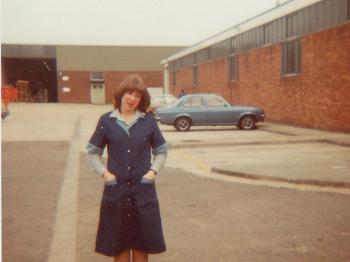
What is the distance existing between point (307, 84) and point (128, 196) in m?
18.9

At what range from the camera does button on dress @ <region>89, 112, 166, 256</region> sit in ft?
13.0

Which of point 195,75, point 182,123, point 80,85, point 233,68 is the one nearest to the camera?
point 182,123

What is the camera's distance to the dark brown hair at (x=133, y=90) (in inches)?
158

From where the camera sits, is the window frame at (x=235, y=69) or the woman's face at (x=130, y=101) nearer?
the woman's face at (x=130, y=101)

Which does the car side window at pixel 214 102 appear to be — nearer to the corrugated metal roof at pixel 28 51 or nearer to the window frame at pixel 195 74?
the window frame at pixel 195 74

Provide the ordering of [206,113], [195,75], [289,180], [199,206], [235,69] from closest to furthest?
[199,206], [289,180], [206,113], [235,69], [195,75]

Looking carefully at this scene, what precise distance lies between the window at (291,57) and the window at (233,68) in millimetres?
7270

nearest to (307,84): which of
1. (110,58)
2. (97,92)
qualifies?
(97,92)

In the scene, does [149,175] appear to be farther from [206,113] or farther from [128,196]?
[206,113]

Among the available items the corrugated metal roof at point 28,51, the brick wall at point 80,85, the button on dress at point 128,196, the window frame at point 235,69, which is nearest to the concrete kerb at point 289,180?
the button on dress at point 128,196

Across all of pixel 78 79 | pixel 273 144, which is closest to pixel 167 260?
pixel 273 144

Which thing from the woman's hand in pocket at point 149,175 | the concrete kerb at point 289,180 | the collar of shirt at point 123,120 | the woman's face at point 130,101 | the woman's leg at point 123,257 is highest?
the woman's face at point 130,101

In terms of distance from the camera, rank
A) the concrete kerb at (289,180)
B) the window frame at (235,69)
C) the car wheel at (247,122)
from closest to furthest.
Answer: the concrete kerb at (289,180) < the car wheel at (247,122) < the window frame at (235,69)

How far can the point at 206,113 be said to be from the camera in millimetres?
22203
